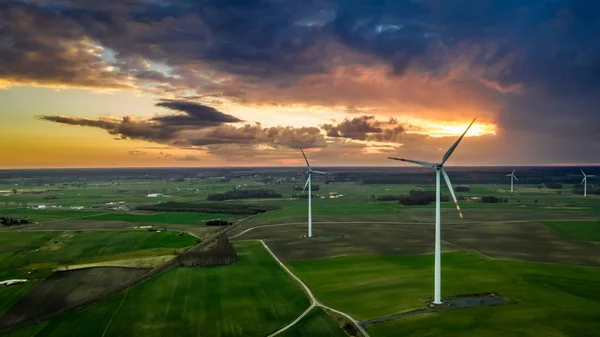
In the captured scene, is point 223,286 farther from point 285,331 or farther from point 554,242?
point 554,242

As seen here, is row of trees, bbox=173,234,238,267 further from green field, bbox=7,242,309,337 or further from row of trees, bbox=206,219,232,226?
row of trees, bbox=206,219,232,226

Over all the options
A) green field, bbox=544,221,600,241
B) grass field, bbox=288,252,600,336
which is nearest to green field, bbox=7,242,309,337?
grass field, bbox=288,252,600,336

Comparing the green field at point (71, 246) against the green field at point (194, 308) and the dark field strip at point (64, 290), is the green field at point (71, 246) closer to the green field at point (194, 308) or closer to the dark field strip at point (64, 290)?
the dark field strip at point (64, 290)

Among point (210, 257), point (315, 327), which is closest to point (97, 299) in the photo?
point (210, 257)

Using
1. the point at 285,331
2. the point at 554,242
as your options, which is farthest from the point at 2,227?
the point at 554,242

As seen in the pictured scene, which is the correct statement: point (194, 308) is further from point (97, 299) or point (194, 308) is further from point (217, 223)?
point (217, 223)

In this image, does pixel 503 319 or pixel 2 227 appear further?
pixel 2 227
